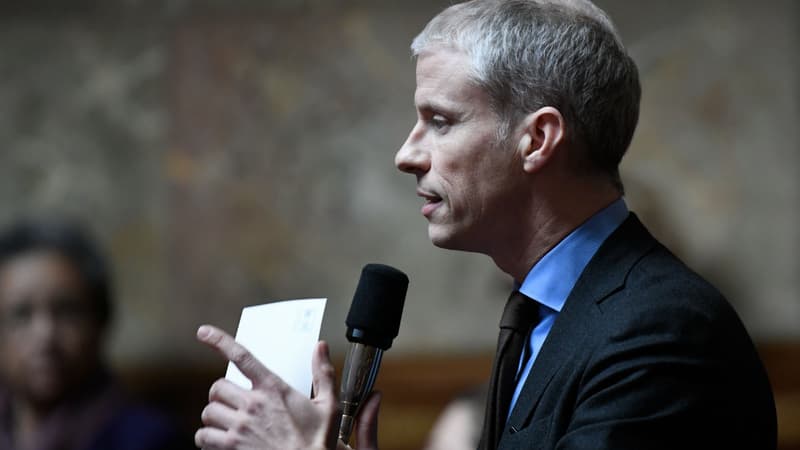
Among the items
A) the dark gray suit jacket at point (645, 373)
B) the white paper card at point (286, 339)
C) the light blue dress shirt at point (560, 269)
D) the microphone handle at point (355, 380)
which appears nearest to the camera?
the dark gray suit jacket at point (645, 373)

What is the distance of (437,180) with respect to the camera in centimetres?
215

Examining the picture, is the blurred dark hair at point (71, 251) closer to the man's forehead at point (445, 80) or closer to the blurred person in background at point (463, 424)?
the blurred person in background at point (463, 424)

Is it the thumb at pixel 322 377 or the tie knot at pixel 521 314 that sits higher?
the tie knot at pixel 521 314

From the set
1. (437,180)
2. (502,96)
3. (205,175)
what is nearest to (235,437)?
(437,180)

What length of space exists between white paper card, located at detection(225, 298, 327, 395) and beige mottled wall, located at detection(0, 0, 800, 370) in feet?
12.5

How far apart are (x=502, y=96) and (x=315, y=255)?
4100 mm

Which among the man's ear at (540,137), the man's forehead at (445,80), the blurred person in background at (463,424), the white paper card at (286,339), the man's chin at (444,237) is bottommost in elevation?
the blurred person in background at (463,424)

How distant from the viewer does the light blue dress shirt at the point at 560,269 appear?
83.6 inches

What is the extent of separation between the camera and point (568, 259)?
2.13 metres

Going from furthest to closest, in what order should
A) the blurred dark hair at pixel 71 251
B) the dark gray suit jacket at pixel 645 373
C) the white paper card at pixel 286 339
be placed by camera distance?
1. the blurred dark hair at pixel 71 251
2. the white paper card at pixel 286 339
3. the dark gray suit jacket at pixel 645 373

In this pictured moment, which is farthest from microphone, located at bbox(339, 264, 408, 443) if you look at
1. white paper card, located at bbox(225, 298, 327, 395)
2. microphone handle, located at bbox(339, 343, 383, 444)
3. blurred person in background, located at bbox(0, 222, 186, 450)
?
blurred person in background, located at bbox(0, 222, 186, 450)

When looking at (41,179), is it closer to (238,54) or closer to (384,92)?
(238,54)

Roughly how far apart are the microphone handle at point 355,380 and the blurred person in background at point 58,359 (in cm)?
304

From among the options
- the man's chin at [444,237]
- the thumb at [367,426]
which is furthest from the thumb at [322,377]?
the man's chin at [444,237]
